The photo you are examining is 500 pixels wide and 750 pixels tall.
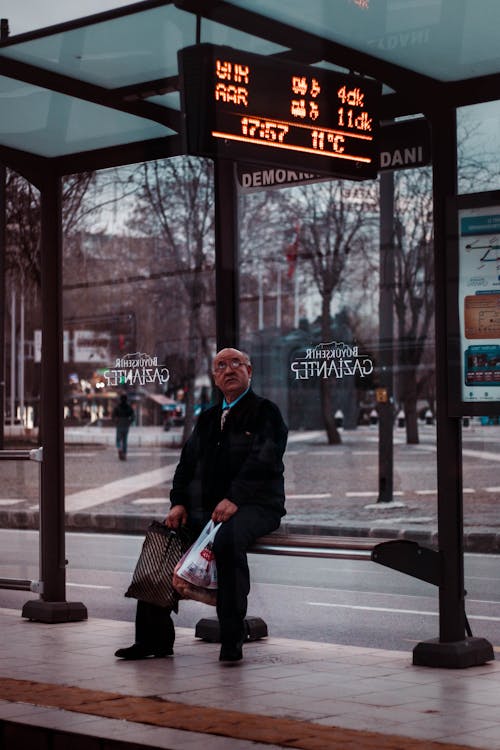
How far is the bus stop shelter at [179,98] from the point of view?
7.23m

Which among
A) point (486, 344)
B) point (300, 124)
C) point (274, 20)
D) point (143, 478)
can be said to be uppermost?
point (274, 20)

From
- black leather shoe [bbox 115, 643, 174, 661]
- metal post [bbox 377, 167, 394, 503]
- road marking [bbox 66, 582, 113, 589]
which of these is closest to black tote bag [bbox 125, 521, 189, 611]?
black leather shoe [bbox 115, 643, 174, 661]

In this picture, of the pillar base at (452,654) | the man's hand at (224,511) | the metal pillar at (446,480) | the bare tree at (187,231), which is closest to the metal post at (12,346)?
the bare tree at (187,231)

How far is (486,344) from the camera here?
297 inches

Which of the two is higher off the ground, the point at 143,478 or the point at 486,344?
the point at 486,344

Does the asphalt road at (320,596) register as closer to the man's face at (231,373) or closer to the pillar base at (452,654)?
the pillar base at (452,654)

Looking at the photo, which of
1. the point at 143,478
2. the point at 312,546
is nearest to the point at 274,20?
the point at 312,546

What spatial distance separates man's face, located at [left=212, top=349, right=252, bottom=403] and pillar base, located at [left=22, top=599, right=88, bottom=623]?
6.73ft

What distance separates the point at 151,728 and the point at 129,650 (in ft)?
6.74

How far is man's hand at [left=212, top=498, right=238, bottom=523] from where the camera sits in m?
7.67

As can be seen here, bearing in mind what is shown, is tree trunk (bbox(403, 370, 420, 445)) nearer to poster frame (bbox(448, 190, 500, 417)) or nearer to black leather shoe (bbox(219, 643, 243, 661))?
poster frame (bbox(448, 190, 500, 417))

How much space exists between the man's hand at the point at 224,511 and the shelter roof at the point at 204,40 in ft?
7.11

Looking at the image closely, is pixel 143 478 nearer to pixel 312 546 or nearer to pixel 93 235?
pixel 93 235

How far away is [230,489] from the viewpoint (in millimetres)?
7781
